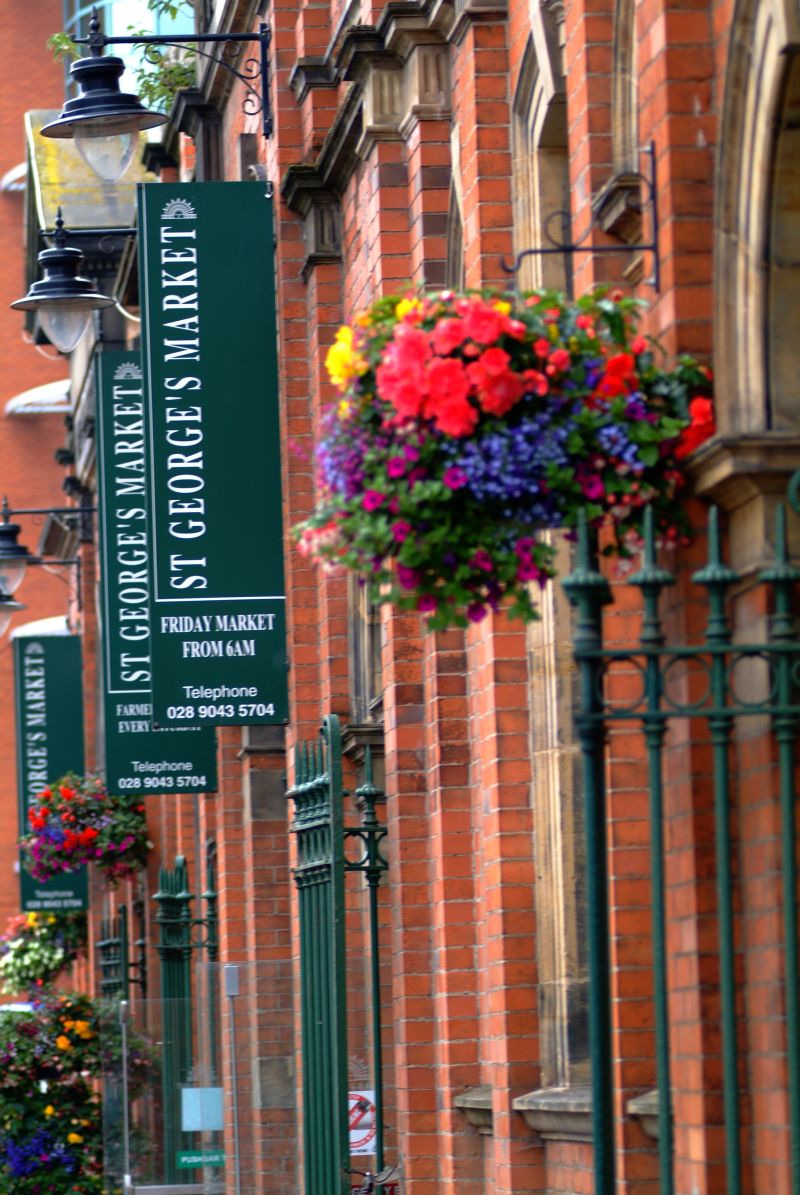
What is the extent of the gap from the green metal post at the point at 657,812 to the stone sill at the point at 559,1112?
2222 millimetres

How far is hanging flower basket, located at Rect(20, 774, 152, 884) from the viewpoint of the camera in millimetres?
23297

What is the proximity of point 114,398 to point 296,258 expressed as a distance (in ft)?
16.9

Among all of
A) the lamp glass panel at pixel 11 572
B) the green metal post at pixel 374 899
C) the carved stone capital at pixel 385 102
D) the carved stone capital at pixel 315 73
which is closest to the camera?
the green metal post at pixel 374 899

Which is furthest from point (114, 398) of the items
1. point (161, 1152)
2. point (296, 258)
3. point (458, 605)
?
point (458, 605)

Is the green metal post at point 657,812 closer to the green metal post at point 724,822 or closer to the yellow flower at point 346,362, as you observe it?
the green metal post at point 724,822

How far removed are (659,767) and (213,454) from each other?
25.4ft

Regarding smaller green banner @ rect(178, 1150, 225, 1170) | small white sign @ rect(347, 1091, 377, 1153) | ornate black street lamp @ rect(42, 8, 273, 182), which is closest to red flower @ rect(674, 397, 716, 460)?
small white sign @ rect(347, 1091, 377, 1153)

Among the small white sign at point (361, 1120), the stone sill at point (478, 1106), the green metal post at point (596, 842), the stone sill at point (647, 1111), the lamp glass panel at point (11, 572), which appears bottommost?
the small white sign at point (361, 1120)

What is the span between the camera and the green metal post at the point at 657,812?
21.5 ft

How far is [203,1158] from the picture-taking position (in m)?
14.5

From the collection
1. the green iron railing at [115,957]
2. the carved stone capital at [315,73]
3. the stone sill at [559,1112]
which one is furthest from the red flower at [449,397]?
the green iron railing at [115,957]

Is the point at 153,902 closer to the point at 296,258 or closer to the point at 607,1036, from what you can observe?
the point at 296,258

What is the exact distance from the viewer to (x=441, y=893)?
10.9 metres

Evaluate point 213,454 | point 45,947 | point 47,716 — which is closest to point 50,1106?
point 213,454
